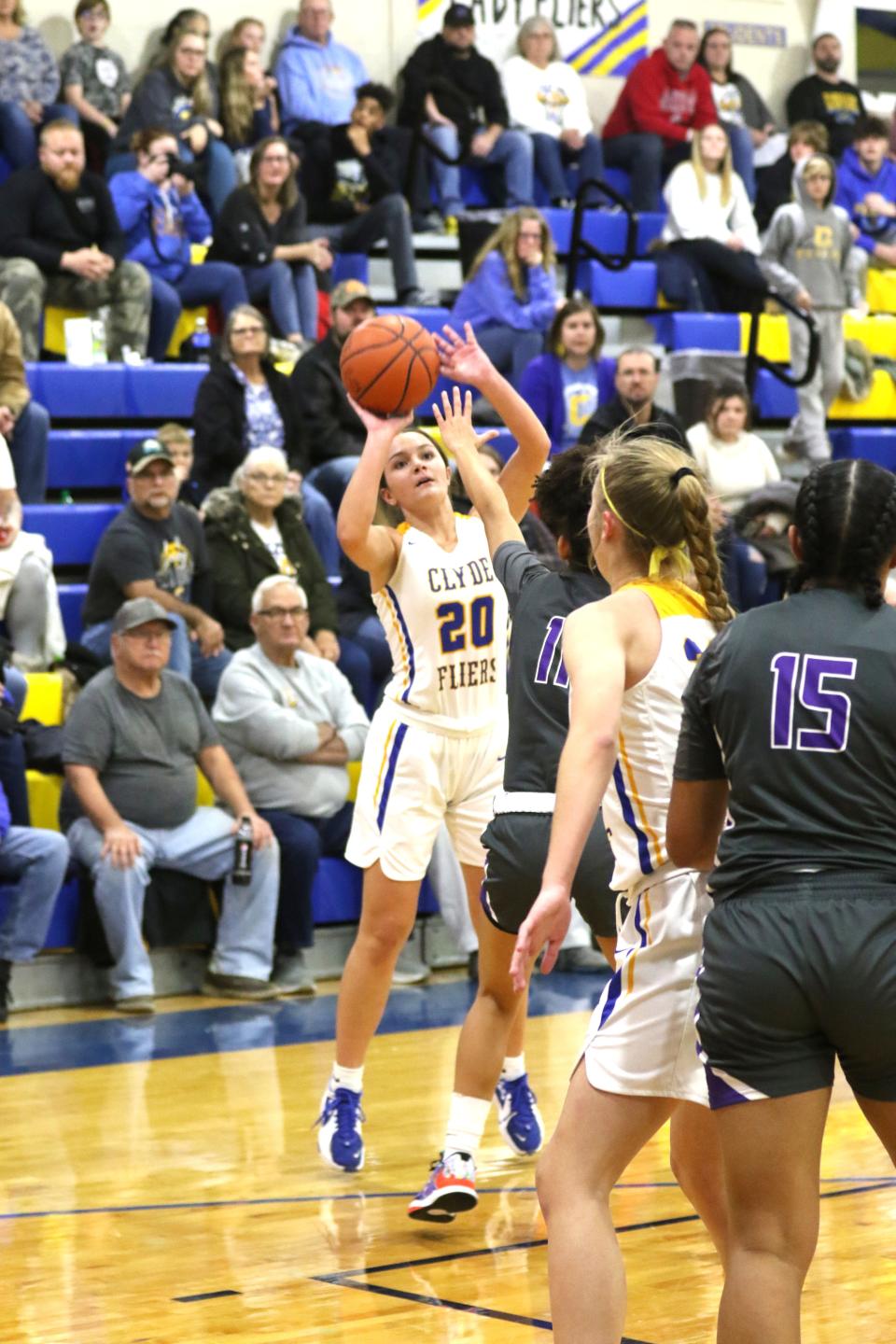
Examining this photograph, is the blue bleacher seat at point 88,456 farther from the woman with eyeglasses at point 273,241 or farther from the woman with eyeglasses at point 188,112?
the woman with eyeglasses at point 188,112

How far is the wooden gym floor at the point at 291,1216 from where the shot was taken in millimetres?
4043

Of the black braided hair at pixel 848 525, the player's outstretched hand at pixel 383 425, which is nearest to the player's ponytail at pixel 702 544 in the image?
the black braided hair at pixel 848 525

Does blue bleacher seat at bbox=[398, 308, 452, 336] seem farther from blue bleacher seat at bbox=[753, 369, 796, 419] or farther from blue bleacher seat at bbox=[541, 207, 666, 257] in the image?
blue bleacher seat at bbox=[753, 369, 796, 419]

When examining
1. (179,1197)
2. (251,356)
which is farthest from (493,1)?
(179,1197)

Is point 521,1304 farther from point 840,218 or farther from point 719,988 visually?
point 840,218

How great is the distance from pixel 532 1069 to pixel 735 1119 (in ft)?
12.3

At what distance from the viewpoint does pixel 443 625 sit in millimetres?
5219

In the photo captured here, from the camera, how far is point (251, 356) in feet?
32.7

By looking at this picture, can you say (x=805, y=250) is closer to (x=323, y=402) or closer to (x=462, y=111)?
(x=462, y=111)

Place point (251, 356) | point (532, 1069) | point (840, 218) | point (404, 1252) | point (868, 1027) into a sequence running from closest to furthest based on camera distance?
1. point (868, 1027)
2. point (404, 1252)
3. point (532, 1069)
4. point (251, 356)
5. point (840, 218)

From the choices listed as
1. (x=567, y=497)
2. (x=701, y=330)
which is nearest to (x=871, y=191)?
(x=701, y=330)

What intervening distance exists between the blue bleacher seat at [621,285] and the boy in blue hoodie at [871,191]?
205 centimetres

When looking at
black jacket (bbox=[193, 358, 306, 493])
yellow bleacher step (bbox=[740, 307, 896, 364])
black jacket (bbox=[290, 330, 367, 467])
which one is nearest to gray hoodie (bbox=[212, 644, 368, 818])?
black jacket (bbox=[193, 358, 306, 493])

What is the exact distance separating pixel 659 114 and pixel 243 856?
26.8ft
